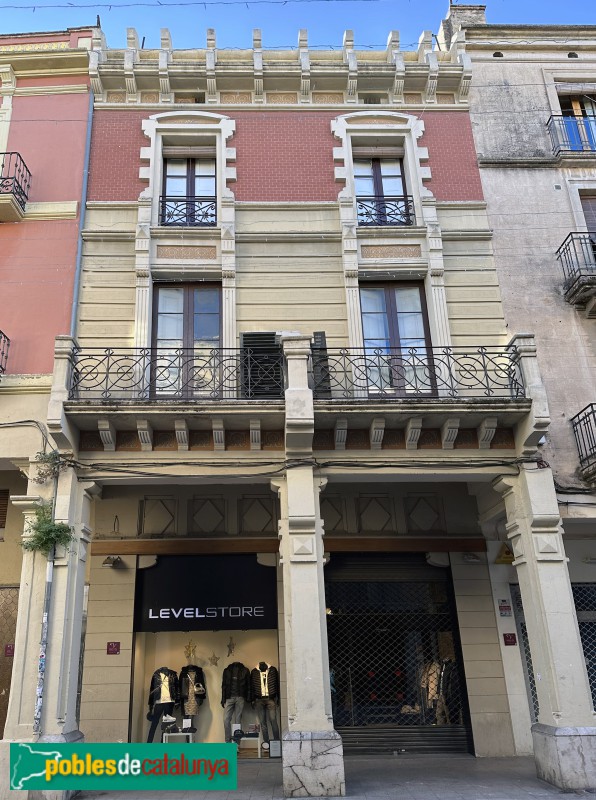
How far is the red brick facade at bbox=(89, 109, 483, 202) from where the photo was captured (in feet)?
43.0

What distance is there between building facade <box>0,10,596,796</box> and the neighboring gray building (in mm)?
443

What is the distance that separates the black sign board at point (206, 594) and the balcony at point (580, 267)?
8.20 metres

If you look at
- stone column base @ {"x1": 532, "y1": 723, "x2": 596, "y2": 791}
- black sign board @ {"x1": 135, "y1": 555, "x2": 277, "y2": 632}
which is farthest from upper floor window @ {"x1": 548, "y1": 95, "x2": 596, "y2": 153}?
stone column base @ {"x1": 532, "y1": 723, "x2": 596, "y2": 791}

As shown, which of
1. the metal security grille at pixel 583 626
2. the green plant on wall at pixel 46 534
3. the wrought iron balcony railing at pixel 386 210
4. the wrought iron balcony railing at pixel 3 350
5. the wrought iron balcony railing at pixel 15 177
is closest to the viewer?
the green plant on wall at pixel 46 534

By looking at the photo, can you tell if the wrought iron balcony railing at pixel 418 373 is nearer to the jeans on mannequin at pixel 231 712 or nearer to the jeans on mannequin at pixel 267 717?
the jeans on mannequin at pixel 267 717

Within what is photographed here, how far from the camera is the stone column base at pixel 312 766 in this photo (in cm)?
855

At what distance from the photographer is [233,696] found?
11.7 meters

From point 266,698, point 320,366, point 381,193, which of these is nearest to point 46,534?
point 266,698

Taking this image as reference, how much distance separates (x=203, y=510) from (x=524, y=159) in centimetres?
1032

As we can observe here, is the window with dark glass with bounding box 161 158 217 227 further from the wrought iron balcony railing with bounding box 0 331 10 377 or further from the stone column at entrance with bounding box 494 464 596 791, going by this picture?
the stone column at entrance with bounding box 494 464 596 791

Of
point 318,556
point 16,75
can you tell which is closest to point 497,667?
point 318,556

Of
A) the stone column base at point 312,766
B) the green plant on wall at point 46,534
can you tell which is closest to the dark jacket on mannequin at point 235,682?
the stone column base at point 312,766

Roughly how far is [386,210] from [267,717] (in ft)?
34.4

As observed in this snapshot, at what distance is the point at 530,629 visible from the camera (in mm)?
9891
